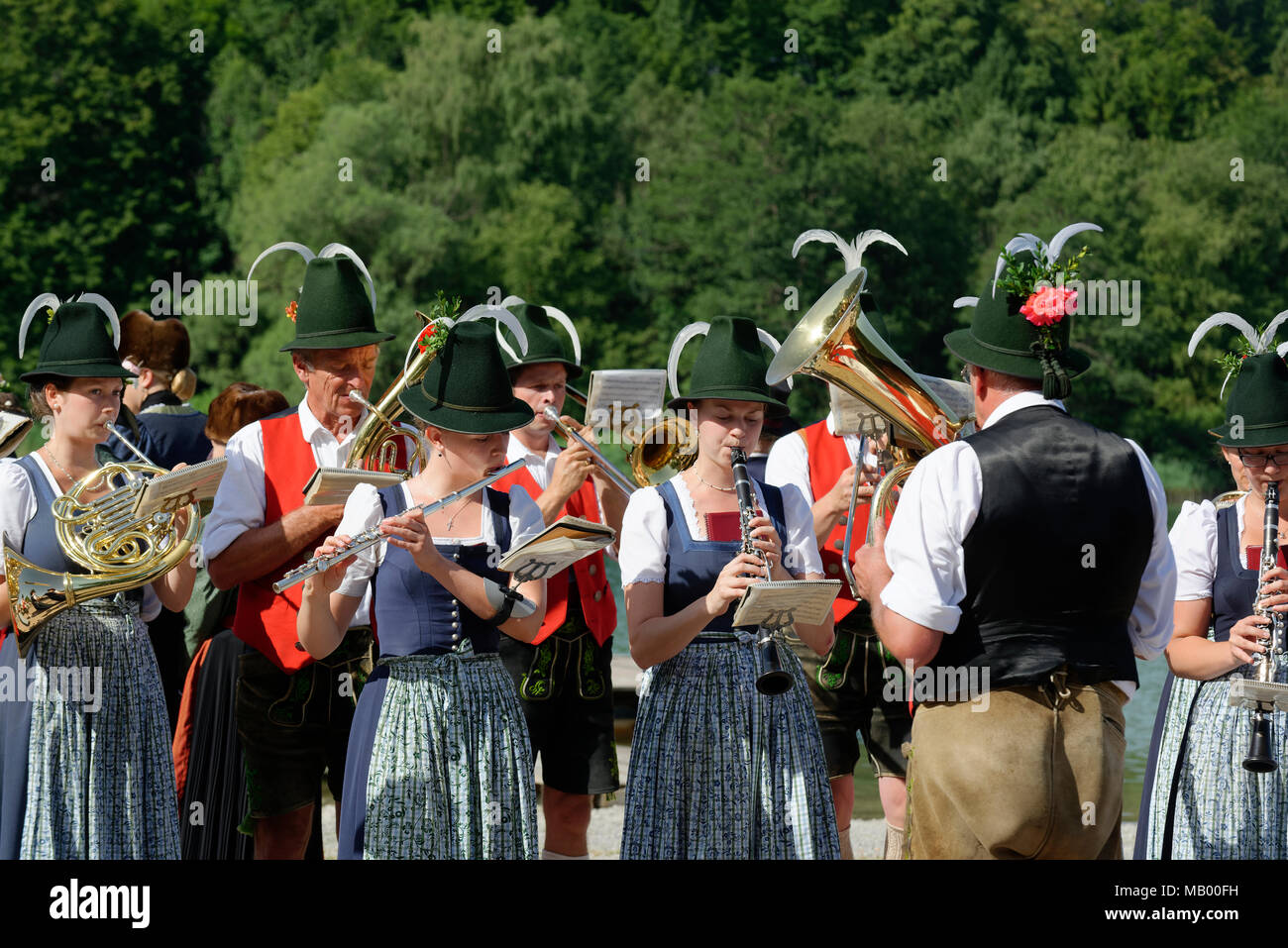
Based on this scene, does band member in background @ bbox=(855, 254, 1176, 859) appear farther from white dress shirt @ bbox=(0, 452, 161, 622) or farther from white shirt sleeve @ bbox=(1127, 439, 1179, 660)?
white dress shirt @ bbox=(0, 452, 161, 622)

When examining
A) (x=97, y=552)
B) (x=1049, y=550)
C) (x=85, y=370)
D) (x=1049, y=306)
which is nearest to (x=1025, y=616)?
(x=1049, y=550)

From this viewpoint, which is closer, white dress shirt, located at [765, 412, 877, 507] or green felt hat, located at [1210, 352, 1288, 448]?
green felt hat, located at [1210, 352, 1288, 448]

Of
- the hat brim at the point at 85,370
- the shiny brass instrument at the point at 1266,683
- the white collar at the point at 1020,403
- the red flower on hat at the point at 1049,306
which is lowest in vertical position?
the shiny brass instrument at the point at 1266,683

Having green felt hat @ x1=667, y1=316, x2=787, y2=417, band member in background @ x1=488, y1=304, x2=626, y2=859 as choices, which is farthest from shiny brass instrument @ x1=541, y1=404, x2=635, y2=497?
green felt hat @ x1=667, y1=316, x2=787, y2=417

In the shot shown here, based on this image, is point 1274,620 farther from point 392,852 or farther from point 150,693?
point 150,693

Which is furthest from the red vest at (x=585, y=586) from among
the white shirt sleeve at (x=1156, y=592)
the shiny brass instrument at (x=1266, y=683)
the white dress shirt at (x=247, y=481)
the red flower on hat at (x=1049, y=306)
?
the shiny brass instrument at (x=1266, y=683)

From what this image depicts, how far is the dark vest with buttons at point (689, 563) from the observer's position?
504cm

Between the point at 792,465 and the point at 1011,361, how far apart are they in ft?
6.24

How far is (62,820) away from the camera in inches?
204

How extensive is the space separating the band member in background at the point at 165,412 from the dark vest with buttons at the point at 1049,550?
12.4ft

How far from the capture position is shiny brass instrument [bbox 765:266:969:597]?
5.12m

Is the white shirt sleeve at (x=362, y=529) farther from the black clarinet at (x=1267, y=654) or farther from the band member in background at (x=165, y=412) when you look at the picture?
the black clarinet at (x=1267, y=654)

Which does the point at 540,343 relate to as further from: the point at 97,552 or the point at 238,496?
the point at 97,552

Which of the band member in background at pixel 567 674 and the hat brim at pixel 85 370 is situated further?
the band member in background at pixel 567 674
